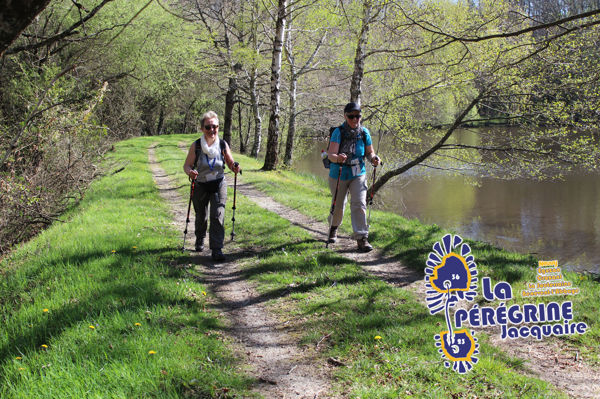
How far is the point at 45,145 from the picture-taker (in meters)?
10.1

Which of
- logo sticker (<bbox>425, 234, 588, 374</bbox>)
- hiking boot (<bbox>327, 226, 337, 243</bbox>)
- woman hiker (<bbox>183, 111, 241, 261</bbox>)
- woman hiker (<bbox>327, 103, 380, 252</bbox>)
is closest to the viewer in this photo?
logo sticker (<bbox>425, 234, 588, 374</bbox>)

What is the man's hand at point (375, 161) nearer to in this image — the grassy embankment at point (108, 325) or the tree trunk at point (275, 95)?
the grassy embankment at point (108, 325)

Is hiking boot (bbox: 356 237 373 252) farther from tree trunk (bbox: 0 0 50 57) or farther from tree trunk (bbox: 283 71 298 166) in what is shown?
tree trunk (bbox: 283 71 298 166)

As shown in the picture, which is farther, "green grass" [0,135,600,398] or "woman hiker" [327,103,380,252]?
"woman hiker" [327,103,380,252]

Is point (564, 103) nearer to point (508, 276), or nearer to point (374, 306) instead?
point (508, 276)

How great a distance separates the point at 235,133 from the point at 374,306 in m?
48.5

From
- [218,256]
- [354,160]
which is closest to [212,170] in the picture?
[218,256]

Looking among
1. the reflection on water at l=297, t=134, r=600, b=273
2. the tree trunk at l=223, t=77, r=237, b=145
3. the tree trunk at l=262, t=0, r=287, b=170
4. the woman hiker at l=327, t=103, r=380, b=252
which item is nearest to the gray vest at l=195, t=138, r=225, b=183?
the woman hiker at l=327, t=103, r=380, b=252

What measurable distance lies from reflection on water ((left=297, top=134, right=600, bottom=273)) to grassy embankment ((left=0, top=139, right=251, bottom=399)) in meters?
10.1

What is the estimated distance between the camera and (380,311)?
16.9 ft

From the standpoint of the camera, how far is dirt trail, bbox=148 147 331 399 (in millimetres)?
3736

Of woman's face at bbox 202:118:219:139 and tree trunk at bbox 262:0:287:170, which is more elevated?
tree trunk at bbox 262:0:287:170

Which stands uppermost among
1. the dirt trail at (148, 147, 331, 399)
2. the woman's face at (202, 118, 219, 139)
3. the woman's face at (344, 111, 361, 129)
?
the woman's face at (344, 111, 361, 129)

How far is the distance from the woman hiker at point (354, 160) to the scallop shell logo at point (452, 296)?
80.3 inches
